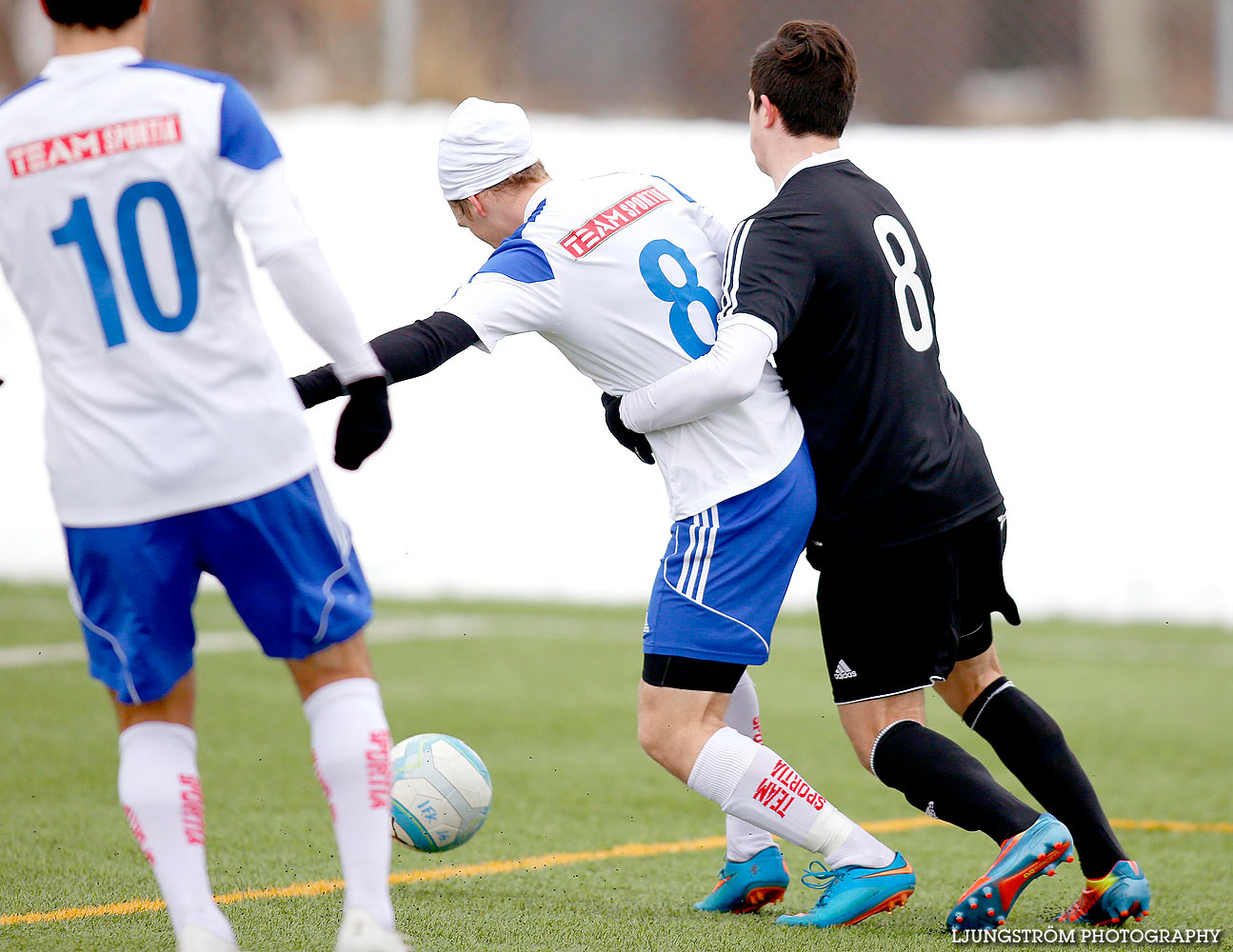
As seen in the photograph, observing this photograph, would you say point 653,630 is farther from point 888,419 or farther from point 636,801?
point 636,801

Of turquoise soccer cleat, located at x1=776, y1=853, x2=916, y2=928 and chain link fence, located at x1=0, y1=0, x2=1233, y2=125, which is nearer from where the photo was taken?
turquoise soccer cleat, located at x1=776, y1=853, x2=916, y2=928

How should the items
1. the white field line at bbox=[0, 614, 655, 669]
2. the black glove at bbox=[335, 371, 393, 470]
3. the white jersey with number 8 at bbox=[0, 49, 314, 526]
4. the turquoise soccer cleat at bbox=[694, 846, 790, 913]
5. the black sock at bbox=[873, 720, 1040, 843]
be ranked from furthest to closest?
the white field line at bbox=[0, 614, 655, 669] → the turquoise soccer cleat at bbox=[694, 846, 790, 913] → the black sock at bbox=[873, 720, 1040, 843] → the black glove at bbox=[335, 371, 393, 470] → the white jersey with number 8 at bbox=[0, 49, 314, 526]

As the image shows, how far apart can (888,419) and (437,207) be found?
7776mm

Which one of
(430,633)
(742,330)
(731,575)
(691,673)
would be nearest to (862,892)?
(691,673)

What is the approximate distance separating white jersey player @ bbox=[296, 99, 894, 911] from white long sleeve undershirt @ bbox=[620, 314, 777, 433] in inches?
3.5

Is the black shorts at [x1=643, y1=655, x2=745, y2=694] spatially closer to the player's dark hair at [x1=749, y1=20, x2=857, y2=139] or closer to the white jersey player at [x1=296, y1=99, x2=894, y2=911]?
the white jersey player at [x1=296, y1=99, x2=894, y2=911]

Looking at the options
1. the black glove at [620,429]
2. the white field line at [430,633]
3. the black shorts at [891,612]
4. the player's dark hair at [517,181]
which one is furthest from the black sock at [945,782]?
the white field line at [430,633]

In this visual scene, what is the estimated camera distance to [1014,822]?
3193 millimetres

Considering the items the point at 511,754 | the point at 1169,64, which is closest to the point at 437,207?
the point at 1169,64

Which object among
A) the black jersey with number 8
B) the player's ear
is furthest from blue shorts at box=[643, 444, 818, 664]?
the player's ear

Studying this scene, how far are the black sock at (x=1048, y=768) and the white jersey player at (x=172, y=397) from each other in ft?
5.09

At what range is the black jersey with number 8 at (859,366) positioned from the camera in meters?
3.28

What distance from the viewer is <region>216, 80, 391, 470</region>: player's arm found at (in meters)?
2.45

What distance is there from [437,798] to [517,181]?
4.67 ft
